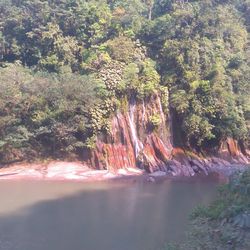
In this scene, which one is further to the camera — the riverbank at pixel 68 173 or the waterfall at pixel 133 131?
the waterfall at pixel 133 131

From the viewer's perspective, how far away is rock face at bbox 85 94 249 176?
2322cm

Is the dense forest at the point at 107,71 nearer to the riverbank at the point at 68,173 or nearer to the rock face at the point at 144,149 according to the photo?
the rock face at the point at 144,149

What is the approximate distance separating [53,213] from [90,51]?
14.2 metres

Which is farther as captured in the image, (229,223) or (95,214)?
(95,214)

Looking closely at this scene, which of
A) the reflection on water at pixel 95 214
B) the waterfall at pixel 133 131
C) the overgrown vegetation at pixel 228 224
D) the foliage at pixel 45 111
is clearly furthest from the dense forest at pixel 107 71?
the overgrown vegetation at pixel 228 224

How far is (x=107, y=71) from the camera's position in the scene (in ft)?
78.9

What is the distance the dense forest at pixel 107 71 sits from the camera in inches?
907

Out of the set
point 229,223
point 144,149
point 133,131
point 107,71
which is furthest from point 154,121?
point 229,223

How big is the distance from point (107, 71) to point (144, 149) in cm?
474

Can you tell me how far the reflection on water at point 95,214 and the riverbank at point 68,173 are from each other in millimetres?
1285

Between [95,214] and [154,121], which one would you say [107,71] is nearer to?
[154,121]

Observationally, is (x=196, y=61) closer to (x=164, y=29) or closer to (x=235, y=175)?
(x=164, y=29)

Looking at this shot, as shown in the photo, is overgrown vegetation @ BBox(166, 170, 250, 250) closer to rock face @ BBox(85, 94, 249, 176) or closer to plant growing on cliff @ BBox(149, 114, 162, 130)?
rock face @ BBox(85, 94, 249, 176)

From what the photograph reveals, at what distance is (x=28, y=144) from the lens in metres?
23.2
